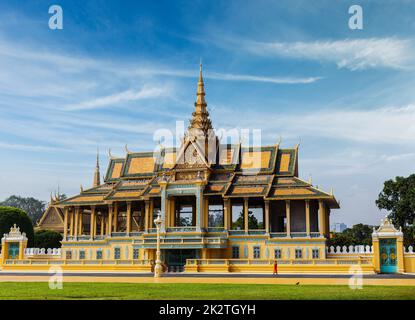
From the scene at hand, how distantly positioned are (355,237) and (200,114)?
104ft

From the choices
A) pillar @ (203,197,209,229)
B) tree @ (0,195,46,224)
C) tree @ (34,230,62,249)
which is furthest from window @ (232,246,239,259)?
tree @ (0,195,46,224)

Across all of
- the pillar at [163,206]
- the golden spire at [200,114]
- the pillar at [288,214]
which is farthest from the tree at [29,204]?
the pillar at [288,214]

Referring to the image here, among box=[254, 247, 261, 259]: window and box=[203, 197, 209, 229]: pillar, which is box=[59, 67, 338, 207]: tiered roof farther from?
box=[254, 247, 261, 259]: window

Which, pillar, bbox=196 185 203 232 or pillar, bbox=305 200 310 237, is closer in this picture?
pillar, bbox=305 200 310 237

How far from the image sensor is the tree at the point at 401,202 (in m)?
54.7

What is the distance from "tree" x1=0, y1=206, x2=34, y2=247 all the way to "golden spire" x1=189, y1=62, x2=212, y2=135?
82.9 ft

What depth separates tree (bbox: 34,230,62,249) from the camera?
72.9 metres

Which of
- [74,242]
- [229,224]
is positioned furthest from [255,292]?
[74,242]

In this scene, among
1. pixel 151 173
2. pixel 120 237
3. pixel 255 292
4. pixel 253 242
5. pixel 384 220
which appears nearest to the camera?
pixel 255 292

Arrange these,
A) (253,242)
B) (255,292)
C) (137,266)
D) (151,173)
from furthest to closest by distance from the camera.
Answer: (151,173) → (253,242) → (137,266) → (255,292)

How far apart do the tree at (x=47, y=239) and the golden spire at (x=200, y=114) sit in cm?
2573
